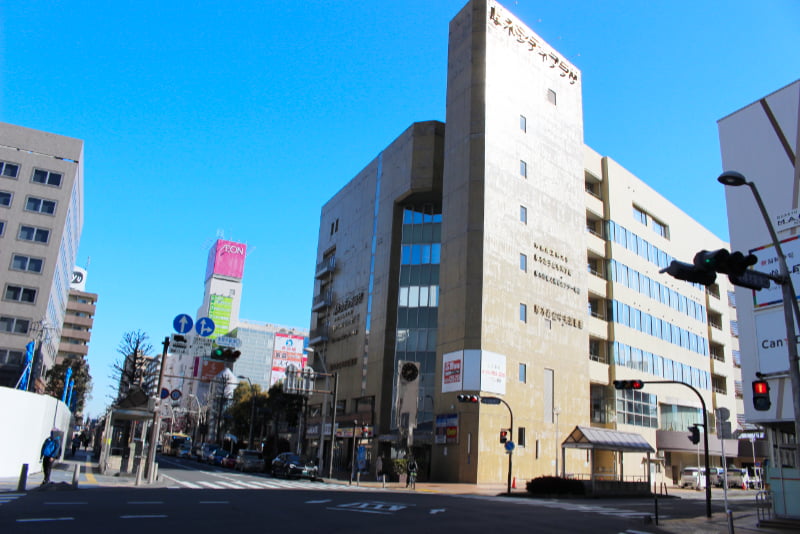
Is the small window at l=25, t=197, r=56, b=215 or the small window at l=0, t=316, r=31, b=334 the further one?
the small window at l=25, t=197, r=56, b=215

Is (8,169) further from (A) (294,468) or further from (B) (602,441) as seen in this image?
(B) (602,441)

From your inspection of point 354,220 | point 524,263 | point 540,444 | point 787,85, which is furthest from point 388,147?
point 787,85

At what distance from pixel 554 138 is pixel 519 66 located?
707 centimetres

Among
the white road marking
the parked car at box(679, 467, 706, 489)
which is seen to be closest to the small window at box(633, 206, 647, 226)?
the parked car at box(679, 467, 706, 489)

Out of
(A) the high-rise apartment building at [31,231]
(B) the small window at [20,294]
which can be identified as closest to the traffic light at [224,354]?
(A) the high-rise apartment building at [31,231]

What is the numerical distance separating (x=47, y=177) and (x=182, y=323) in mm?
48060

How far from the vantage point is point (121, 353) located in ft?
192

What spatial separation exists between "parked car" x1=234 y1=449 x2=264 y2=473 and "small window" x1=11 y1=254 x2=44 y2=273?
31510 millimetres

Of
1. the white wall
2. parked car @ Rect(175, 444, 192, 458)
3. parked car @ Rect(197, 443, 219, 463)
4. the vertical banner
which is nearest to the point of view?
the white wall

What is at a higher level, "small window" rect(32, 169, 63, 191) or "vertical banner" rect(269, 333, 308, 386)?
"small window" rect(32, 169, 63, 191)

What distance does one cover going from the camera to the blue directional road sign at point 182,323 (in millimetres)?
27000

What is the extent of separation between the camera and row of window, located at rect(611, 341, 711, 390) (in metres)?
55.4

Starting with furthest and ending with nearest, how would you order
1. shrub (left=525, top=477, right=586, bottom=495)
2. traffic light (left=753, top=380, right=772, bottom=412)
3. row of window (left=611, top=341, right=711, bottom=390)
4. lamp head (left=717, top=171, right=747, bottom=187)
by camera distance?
1. row of window (left=611, top=341, right=711, bottom=390)
2. shrub (left=525, top=477, right=586, bottom=495)
3. traffic light (left=753, top=380, right=772, bottom=412)
4. lamp head (left=717, top=171, right=747, bottom=187)

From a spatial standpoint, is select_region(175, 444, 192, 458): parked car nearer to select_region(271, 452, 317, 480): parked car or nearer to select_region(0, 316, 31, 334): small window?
select_region(0, 316, 31, 334): small window
